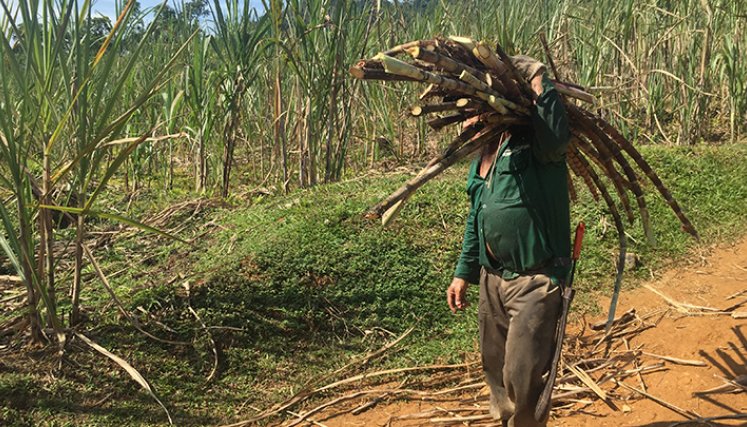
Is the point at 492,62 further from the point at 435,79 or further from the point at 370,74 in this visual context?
the point at 370,74

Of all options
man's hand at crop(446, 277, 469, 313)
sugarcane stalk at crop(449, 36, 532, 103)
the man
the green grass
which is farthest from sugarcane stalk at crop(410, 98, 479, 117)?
the green grass

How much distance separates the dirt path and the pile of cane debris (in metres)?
0.03

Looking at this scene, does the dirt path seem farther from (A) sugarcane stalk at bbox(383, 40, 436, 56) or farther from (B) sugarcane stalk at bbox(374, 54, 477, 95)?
(A) sugarcane stalk at bbox(383, 40, 436, 56)

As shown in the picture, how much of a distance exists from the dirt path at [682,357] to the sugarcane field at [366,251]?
0.04 ft

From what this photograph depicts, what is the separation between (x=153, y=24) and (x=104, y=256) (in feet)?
6.71

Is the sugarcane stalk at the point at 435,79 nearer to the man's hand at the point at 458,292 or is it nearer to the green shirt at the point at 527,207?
the green shirt at the point at 527,207

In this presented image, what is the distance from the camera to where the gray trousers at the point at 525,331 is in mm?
2156

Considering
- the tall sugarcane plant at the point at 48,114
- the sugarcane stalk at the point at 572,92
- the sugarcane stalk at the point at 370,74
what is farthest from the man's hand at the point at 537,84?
the tall sugarcane plant at the point at 48,114

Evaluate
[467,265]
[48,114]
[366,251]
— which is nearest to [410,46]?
[467,265]

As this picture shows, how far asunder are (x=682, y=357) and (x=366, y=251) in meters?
1.87

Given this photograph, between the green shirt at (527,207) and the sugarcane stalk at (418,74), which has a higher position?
the sugarcane stalk at (418,74)

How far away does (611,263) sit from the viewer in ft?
13.6

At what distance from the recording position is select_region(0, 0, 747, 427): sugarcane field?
2186mm

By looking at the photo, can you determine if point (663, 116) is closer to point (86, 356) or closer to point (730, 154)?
point (730, 154)
